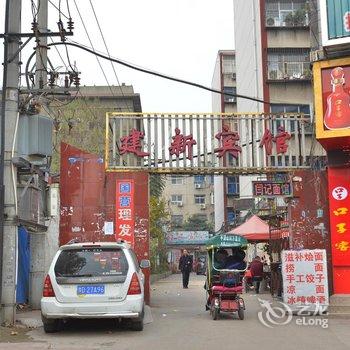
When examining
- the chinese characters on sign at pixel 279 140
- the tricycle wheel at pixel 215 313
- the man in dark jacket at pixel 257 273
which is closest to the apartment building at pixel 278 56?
the man in dark jacket at pixel 257 273

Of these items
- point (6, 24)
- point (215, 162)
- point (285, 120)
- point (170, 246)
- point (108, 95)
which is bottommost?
point (170, 246)

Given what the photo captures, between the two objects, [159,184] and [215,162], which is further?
[159,184]

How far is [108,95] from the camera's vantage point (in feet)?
155

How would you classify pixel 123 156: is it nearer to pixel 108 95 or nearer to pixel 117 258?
pixel 117 258

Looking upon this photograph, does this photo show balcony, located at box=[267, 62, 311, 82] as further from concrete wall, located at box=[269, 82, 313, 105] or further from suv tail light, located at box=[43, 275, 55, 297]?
suv tail light, located at box=[43, 275, 55, 297]

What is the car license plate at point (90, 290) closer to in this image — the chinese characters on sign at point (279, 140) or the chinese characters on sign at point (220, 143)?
the chinese characters on sign at point (220, 143)

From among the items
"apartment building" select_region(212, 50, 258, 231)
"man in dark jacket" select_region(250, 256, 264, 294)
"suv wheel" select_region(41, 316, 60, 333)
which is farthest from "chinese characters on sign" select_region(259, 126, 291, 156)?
"apartment building" select_region(212, 50, 258, 231)

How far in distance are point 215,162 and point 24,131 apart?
5.99m

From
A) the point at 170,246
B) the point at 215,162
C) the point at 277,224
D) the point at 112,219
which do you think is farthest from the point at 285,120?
the point at 170,246

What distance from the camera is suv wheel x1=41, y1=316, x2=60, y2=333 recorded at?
10.3 m

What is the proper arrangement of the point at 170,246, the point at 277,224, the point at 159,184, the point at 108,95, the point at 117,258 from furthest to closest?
the point at 170,246
the point at 108,95
the point at 159,184
the point at 277,224
the point at 117,258

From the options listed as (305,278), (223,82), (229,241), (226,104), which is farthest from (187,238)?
(229,241)

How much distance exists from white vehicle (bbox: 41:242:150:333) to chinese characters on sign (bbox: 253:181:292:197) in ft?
19.2

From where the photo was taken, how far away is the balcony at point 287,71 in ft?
119
